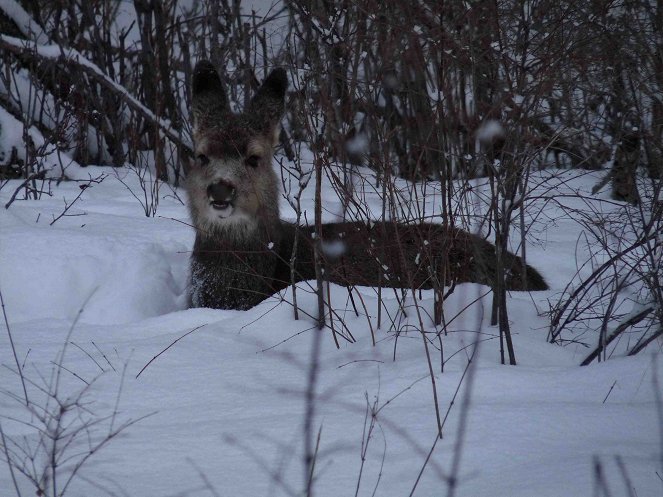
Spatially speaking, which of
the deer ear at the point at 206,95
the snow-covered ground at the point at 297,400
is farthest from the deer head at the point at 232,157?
the snow-covered ground at the point at 297,400

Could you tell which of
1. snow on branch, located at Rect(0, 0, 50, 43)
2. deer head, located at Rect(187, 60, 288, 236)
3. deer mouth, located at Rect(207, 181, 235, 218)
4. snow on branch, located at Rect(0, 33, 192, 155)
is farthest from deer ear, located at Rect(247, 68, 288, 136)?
snow on branch, located at Rect(0, 0, 50, 43)

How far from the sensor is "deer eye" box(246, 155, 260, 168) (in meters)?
5.81

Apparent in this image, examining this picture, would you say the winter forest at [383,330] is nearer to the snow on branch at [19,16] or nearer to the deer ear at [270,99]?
the deer ear at [270,99]

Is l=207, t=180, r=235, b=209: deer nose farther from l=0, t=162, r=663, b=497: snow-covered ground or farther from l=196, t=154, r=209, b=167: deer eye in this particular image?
l=0, t=162, r=663, b=497: snow-covered ground

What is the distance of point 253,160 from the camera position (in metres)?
5.84

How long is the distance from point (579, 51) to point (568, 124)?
71cm

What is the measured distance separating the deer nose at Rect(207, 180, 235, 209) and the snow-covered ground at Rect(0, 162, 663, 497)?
747mm

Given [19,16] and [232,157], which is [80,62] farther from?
[232,157]

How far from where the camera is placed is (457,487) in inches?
89.7

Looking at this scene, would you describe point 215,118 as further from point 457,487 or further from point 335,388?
point 457,487

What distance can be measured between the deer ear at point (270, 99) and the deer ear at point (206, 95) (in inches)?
8.8

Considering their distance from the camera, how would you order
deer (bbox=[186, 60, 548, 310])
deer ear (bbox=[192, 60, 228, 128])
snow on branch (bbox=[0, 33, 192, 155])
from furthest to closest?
snow on branch (bbox=[0, 33, 192, 155]), deer ear (bbox=[192, 60, 228, 128]), deer (bbox=[186, 60, 548, 310])

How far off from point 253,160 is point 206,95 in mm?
616

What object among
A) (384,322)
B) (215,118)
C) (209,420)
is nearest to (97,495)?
(209,420)
